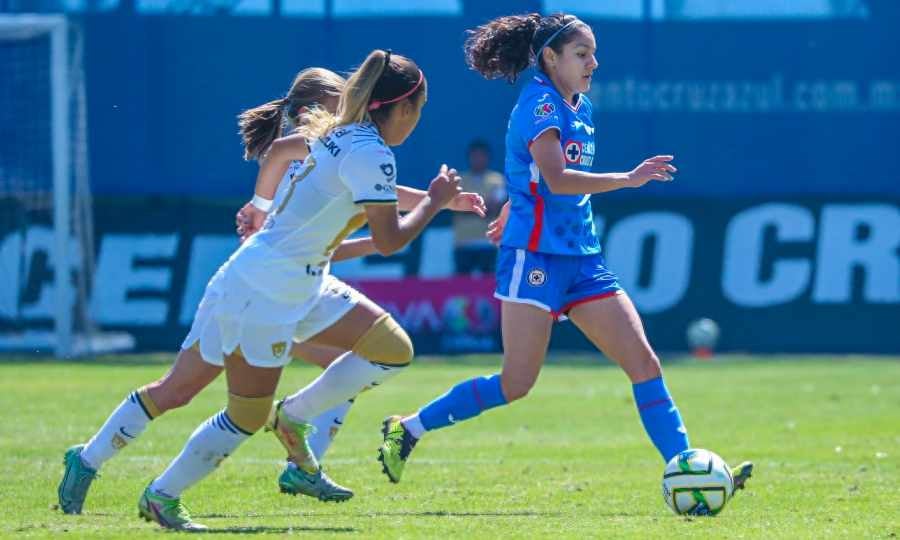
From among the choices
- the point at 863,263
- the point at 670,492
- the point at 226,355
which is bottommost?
the point at 863,263

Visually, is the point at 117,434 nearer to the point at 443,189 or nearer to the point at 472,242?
the point at 443,189

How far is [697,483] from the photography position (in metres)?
7.57

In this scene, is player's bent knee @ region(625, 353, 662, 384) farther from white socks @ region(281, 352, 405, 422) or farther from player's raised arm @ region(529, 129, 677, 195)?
white socks @ region(281, 352, 405, 422)

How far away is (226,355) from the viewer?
22.3 ft

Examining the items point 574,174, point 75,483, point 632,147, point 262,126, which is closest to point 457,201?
point 574,174

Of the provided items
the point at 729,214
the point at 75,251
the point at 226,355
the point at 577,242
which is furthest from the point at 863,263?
the point at 226,355

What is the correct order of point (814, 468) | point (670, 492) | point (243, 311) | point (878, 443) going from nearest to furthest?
point (243, 311) < point (670, 492) < point (814, 468) < point (878, 443)

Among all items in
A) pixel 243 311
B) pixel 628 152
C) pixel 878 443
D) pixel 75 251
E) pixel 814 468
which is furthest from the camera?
pixel 628 152

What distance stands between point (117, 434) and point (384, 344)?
1.28m

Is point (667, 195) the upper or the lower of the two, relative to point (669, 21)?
lower

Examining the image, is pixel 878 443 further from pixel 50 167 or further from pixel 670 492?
pixel 50 167

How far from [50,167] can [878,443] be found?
39.3ft

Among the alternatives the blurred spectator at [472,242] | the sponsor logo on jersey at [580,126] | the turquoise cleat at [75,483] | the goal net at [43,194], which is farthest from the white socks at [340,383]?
the blurred spectator at [472,242]

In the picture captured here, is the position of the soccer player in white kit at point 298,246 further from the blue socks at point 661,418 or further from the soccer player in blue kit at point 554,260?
the blue socks at point 661,418
